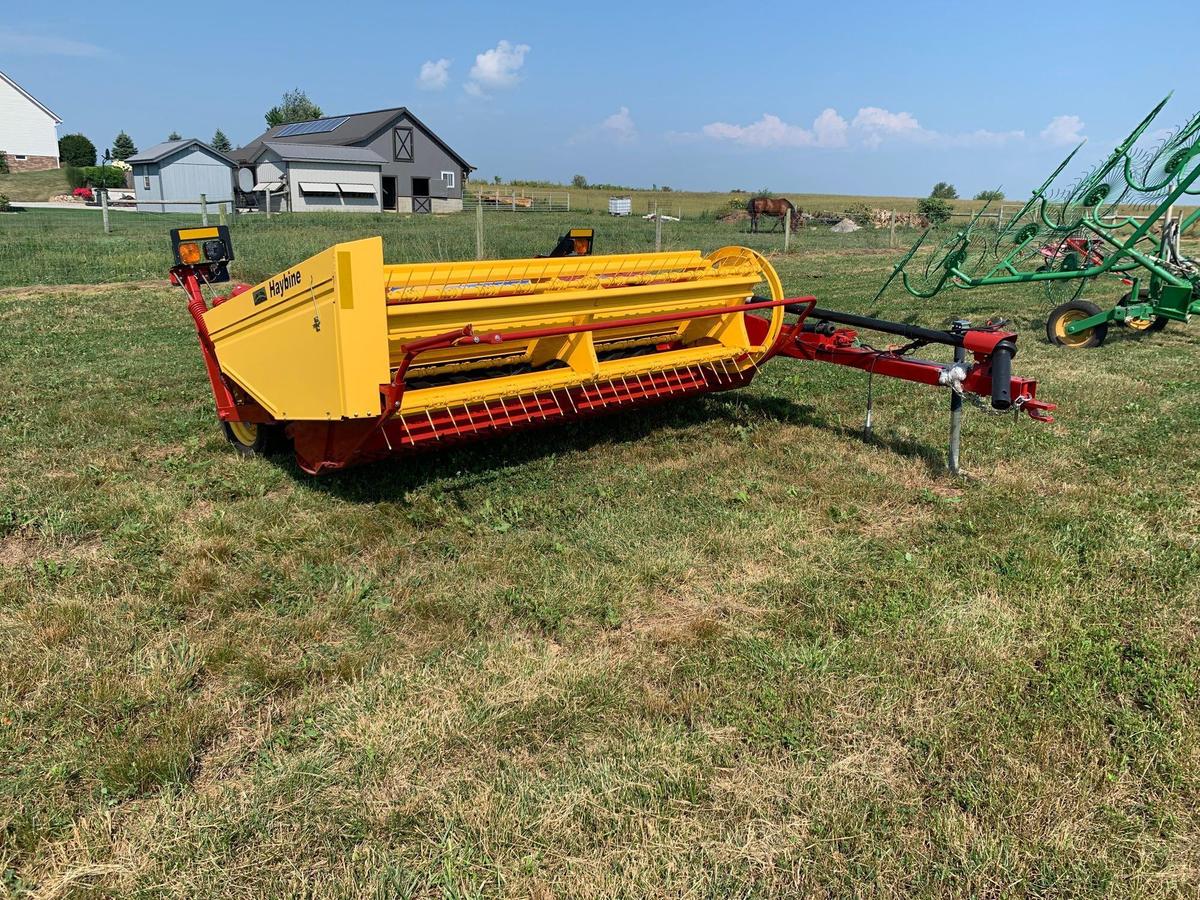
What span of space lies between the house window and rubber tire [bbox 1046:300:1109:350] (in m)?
39.2

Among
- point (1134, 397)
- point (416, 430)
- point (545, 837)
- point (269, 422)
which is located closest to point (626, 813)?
point (545, 837)

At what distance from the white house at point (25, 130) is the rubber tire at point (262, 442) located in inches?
2695

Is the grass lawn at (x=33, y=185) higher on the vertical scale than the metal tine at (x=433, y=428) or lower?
higher

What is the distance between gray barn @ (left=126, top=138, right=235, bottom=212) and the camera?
1576 inches

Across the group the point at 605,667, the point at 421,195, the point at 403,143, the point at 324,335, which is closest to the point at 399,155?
the point at 403,143

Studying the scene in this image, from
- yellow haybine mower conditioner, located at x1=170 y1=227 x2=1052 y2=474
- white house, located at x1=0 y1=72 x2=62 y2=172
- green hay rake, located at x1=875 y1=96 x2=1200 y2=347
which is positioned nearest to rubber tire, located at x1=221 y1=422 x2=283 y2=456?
yellow haybine mower conditioner, located at x1=170 y1=227 x2=1052 y2=474

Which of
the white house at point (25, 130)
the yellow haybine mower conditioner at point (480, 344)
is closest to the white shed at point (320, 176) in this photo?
the white house at point (25, 130)

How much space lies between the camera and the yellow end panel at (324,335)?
3.58 metres

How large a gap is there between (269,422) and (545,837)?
324 centimetres

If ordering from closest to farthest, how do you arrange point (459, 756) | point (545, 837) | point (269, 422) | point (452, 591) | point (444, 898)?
1. point (444, 898)
2. point (545, 837)
3. point (459, 756)
4. point (452, 591)
5. point (269, 422)

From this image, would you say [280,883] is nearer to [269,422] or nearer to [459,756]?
[459,756]

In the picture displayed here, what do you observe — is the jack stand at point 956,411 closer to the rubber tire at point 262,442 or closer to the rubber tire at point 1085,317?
the rubber tire at point 262,442

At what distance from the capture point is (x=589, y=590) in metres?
3.61

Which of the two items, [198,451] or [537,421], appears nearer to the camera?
[537,421]
